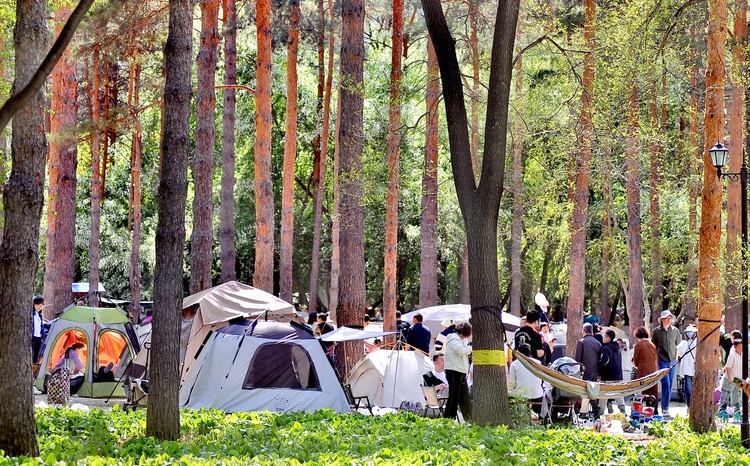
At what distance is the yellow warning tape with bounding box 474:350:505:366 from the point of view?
1221cm

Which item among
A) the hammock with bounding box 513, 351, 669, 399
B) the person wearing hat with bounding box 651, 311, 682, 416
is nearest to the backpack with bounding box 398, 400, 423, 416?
the hammock with bounding box 513, 351, 669, 399

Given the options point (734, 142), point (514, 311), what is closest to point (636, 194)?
point (734, 142)

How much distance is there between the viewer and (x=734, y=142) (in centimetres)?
2270

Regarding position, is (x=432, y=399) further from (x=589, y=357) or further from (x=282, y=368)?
(x=589, y=357)

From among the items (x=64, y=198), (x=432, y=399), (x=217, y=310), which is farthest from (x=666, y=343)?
(x=64, y=198)

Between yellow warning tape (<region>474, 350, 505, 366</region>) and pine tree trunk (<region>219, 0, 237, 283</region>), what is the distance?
10709mm

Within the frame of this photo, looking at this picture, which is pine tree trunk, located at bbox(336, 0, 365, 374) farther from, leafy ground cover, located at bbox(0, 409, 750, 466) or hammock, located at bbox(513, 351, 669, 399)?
leafy ground cover, located at bbox(0, 409, 750, 466)

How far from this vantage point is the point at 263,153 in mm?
22062

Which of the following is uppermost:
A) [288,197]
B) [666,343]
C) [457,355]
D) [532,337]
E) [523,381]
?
[288,197]

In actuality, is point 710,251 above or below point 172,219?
below

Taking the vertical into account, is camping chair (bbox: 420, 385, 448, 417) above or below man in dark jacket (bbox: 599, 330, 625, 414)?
below

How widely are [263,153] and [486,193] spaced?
412 inches

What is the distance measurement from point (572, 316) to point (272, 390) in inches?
367

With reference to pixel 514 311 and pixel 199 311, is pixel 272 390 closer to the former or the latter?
pixel 199 311
